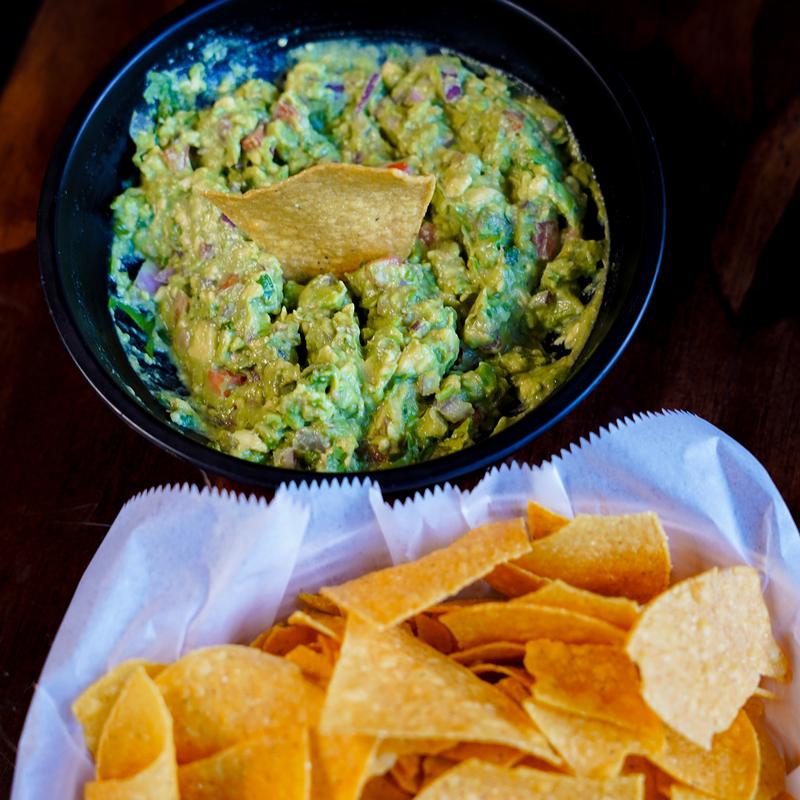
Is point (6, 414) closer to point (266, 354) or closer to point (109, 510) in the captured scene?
point (109, 510)

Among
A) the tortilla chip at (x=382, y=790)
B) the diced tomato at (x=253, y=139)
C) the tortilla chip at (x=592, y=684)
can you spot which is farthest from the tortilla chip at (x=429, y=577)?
the diced tomato at (x=253, y=139)

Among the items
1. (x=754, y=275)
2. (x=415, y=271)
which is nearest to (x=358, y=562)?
(x=415, y=271)

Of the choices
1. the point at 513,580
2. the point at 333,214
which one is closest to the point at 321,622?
the point at 513,580

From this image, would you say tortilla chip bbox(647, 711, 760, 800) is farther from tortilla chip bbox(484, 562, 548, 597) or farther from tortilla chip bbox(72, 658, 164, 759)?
tortilla chip bbox(72, 658, 164, 759)

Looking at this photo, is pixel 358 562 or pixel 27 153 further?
pixel 27 153

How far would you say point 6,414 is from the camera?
195cm

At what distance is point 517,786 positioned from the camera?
131 cm

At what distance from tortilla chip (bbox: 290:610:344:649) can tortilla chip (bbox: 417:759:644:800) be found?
0.79 feet

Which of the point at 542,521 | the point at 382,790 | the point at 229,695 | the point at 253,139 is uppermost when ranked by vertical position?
the point at 253,139

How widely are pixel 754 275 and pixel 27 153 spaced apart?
1.50 meters

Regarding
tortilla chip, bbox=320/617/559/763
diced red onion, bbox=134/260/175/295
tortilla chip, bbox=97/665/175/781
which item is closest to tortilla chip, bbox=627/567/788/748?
tortilla chip, bbox=320/617/559/763

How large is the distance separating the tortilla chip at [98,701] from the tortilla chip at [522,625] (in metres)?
0.45

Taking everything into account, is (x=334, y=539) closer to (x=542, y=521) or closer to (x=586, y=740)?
(x=542, y=521)

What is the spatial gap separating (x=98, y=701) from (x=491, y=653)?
54 centimetres
